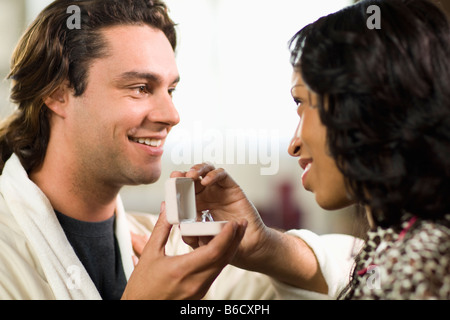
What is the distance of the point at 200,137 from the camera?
111 inches

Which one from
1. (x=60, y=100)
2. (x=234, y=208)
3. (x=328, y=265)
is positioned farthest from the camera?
(x=60, y=100)

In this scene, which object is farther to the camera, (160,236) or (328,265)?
(328,265)

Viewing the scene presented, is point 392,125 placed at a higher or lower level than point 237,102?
higher

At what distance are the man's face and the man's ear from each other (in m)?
0.02

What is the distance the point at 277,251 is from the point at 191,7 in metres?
2.11

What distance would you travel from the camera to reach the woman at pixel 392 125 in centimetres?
74

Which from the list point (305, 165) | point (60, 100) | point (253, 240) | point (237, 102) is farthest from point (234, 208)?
point (237, 102)

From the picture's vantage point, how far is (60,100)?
54.6 inches

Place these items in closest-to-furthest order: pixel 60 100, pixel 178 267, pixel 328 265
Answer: pixel 178 267 < pixel 328 265 < pixel 60 100

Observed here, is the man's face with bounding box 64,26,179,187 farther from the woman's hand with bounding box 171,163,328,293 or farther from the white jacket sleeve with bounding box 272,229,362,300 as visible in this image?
the white jacket sleeve with bounding box 272,229,362,300

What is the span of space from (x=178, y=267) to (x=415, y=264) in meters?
0.38

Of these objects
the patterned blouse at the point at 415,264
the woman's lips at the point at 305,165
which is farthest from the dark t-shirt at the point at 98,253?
the patterned blouse at the point at 415,264

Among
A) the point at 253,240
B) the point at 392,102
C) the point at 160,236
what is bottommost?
the point at 253,240

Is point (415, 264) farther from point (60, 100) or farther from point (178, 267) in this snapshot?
point (60, 100)
